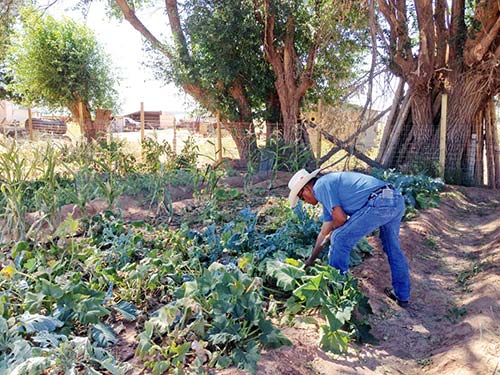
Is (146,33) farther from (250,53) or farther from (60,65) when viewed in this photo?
(60,65)

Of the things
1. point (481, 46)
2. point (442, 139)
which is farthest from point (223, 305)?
point (481, 46)

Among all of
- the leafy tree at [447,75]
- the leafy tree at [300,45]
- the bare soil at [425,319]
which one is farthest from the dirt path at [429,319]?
the leafy tree at [300,45]

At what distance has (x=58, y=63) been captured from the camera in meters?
13.5

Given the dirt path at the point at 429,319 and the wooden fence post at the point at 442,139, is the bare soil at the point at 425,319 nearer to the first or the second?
the dirt path at the point at 429,319

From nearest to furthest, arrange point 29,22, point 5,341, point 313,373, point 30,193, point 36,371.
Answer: point 36,371 < point 5,341 < point 313,373 < point 30,193 < point 29,22

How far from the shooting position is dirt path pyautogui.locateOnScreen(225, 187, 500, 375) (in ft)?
8.58

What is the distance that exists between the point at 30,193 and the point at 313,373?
5.92 metres

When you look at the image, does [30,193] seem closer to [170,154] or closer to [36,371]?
[170,154]

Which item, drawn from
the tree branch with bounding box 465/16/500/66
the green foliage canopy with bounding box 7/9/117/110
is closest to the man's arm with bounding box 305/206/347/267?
the tree branch with bounding box 465/16/500/66

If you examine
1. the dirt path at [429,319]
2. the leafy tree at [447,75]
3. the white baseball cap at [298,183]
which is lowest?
the dirt path at [429,319]

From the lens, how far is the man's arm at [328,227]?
10.8 feet

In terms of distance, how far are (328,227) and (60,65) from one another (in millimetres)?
12693

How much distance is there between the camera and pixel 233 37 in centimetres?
1065

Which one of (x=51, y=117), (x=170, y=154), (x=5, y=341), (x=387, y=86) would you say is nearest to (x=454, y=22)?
(x=387, y=86)
